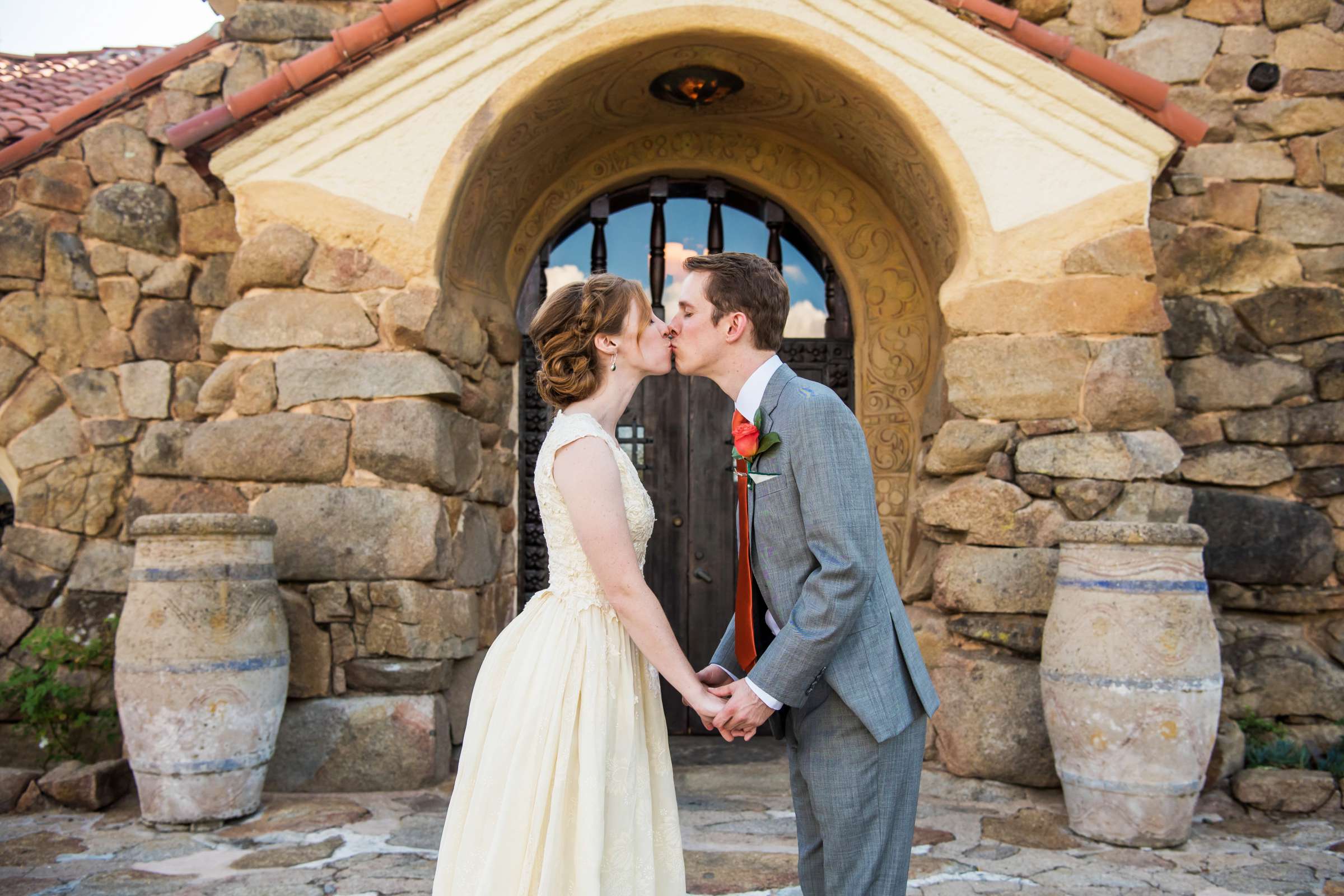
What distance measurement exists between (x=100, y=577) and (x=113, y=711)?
0.60 m

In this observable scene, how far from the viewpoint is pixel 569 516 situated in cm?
216

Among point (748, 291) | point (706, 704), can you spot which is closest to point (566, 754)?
point (706, 704)

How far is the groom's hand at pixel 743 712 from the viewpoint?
196 centimetres

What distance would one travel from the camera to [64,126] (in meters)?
4.80

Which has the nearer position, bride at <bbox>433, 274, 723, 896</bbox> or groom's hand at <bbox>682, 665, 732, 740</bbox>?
bride at <bbox>433, 274, 723, 896</bbox>

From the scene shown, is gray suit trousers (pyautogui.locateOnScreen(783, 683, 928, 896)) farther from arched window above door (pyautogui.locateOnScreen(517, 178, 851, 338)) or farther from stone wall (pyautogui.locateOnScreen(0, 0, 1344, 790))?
arched window above door (pyautogui.locateOnScreen(517, 178, 851, 338))

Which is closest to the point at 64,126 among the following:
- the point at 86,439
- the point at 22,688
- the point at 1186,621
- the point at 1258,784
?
the point at 86,439

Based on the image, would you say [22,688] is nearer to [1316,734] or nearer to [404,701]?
[404,701]

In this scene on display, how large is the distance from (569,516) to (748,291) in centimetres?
60

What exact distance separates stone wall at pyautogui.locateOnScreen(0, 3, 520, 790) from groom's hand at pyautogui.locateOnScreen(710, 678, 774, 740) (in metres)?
2.35

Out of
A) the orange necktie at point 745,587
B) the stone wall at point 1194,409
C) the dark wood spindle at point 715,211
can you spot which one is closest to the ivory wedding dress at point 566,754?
the orange necktie at point 745,587

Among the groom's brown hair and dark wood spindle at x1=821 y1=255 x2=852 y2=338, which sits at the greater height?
dark wood spindle at x1=821 y1=255 x2=852 y2=338

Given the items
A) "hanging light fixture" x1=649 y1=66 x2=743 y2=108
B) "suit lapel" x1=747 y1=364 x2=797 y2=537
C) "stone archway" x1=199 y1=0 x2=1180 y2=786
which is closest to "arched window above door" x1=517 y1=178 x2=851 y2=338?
"hanging light fixture" x1=649 y1=66 x2=743 y2=108

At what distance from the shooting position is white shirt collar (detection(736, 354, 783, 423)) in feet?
7.07
